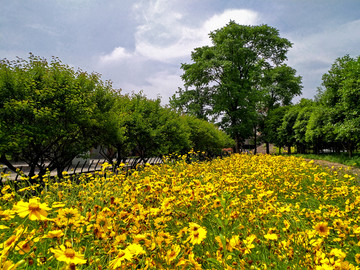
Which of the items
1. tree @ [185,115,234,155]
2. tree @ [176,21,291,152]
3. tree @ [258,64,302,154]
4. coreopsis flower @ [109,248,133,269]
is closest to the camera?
coreopsis flower @ [109,248,133,269]

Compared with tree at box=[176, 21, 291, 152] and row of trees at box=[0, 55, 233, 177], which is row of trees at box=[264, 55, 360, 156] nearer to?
tree at box=[176, 21, 291, 152]

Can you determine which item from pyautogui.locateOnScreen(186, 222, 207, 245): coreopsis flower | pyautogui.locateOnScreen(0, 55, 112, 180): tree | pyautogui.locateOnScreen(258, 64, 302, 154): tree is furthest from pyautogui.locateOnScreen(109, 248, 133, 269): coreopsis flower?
pyautogui.locateOnScreen(258, 64, 302, 154): tree

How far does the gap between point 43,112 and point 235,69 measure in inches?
767

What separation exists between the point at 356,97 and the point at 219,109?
10.9m

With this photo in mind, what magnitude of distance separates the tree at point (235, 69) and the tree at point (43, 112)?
51.4ft

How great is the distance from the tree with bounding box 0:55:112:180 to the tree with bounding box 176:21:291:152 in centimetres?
1568

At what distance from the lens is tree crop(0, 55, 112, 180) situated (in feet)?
19.2

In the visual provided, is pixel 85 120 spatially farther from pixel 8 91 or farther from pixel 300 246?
pixel 300 246

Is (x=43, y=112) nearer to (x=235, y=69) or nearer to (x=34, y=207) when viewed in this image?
(x=34, y=207)

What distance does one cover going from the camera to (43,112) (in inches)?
232

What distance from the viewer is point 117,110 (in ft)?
31.1

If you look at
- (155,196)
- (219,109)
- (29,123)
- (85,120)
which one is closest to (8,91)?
(29,123)

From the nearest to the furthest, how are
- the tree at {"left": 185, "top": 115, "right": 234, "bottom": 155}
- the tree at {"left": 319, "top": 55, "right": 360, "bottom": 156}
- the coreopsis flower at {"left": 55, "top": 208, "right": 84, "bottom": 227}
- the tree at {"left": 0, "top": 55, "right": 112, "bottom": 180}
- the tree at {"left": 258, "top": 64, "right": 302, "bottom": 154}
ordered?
1. the coreopsis flower at {"left": 55, "top": 208, "right": 84, "bottom": 227}
2. the tree at {"left": 0, "top": 55, "right": 112, "bottom": 180}
3. the tree at {"left": 319, "top": 55, "right": 360, "bottom": 156}
4. the tree at {"left": 185, "top": 115, "right": 234, "bottom": 155}
5. the tree at {"left": 258, "top": 64, "right": 302, "bottom": 154}

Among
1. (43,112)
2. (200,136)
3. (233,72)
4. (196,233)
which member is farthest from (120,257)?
(233,72)
